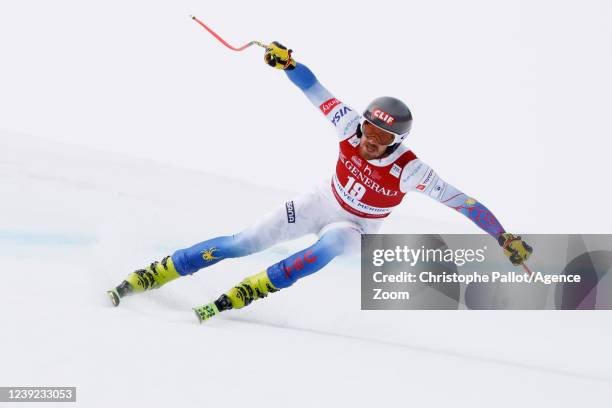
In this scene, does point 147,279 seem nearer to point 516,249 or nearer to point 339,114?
point 339,114

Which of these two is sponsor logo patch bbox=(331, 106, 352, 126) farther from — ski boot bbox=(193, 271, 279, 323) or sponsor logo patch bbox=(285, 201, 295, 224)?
ski boot bbox=(193, 271, 279, 323)

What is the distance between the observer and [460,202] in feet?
12.4

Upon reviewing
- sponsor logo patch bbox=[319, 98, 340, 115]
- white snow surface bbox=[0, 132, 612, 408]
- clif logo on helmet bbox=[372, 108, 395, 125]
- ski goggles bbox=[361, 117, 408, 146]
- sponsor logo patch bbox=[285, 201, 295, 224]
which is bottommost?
white snow surface bbox=[0, 132, 612, 408]

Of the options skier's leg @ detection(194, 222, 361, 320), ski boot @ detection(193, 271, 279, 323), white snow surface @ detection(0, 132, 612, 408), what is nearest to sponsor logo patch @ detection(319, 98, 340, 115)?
skier's leg @ detection(194, 222, 361, 320)

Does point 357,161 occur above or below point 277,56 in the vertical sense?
below

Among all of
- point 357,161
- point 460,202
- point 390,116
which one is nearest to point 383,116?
point 390,116

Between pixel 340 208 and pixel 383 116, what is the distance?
611 mm

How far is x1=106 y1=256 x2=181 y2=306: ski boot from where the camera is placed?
351 cm

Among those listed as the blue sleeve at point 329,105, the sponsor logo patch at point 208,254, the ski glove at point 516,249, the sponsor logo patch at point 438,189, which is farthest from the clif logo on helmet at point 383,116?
the sponsor logo patch at point 208,254

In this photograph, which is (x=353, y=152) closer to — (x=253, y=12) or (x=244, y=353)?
(x=244, y=353)

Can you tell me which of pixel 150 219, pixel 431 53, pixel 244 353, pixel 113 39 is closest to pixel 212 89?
pixel 113 39

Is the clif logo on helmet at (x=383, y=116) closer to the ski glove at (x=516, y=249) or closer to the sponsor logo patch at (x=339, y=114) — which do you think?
the sponsor logo patch at (x=339, y=114)

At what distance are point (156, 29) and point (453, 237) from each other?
549 cm

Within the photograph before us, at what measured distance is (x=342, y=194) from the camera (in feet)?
12.5
